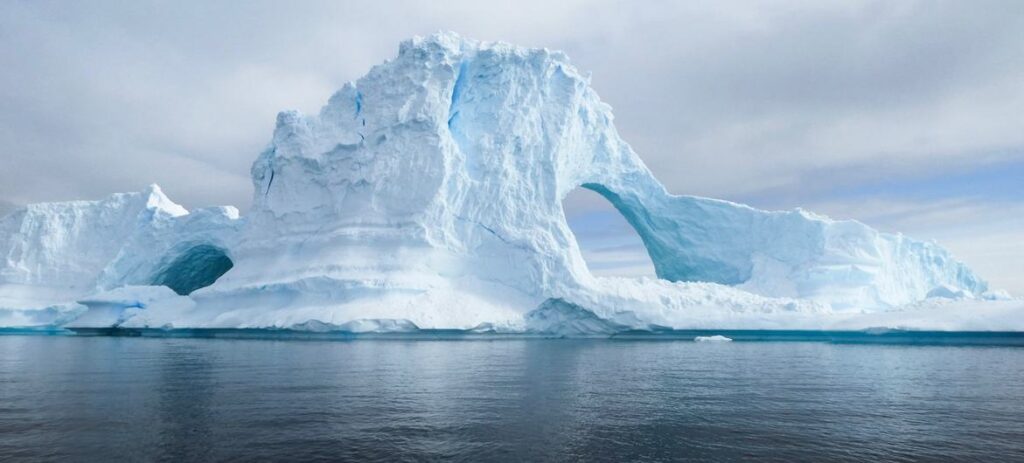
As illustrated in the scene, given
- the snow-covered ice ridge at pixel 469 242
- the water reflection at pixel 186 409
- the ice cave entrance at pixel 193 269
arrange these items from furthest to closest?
the ice cave entrance at pixel 193 269
the snow-covered ice ridge at pixel 469 242
the water reflection at pixel 186 409

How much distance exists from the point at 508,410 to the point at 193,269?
2986cm

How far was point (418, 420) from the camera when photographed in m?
6.78

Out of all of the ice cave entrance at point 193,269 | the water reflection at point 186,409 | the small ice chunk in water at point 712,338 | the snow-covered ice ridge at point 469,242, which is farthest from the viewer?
the ice cave entrance at point 193,269

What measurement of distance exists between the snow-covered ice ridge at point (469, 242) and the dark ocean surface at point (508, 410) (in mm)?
7581

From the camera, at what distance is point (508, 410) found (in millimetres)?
7363

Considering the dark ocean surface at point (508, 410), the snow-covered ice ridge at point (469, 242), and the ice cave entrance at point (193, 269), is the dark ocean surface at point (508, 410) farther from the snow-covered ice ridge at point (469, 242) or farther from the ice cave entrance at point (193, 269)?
the ice cave entrance at point (193, 269)

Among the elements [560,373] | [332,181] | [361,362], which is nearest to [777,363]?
[560,373]

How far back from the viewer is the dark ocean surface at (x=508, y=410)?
5.61 meters

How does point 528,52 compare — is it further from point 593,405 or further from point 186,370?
point 593,405

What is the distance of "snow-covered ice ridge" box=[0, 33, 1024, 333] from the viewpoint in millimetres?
21047

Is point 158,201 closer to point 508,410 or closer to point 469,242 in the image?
point 469,242

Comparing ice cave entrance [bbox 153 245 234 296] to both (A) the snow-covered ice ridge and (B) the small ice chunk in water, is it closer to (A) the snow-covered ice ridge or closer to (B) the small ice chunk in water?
(A) the snow-covered ice ridge

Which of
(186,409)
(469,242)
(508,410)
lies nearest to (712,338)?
(469,242)

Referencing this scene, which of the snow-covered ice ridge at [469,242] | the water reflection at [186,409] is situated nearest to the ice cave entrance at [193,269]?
the snow-covered ice ridge at [469,242]
